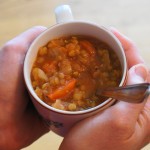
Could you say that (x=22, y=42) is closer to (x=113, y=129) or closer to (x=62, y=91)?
(x=62, y=91)

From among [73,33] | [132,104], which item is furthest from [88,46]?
[132,104]

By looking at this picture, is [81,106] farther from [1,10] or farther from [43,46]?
[1,10]

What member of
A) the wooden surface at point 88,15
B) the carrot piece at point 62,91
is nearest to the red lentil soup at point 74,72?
the carrot piece at point 62,91

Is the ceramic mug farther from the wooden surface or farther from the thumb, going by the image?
the wooden surface

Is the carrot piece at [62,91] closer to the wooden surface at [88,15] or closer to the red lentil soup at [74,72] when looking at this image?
the red lentil soup at [74,72]

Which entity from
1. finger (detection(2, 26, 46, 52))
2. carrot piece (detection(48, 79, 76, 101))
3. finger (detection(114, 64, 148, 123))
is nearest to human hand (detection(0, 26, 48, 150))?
finger (detection(2, 26, 46, 52))

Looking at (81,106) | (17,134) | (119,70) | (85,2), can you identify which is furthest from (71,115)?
(85,2)
